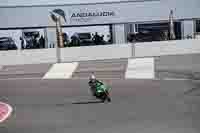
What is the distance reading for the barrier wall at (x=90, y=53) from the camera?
29.8m

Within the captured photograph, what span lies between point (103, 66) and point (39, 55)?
4675 mm

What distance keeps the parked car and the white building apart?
3814mm

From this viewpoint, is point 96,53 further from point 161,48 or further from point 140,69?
point 140,69

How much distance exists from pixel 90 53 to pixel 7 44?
1473cm

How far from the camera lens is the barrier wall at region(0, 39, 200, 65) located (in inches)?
1172

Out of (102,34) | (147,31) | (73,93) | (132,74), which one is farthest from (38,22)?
(73,93)

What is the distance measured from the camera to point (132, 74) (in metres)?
23.6

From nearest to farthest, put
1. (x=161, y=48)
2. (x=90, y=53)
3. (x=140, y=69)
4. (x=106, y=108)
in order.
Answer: (x=106, y=108), (x=140, y=69), (x=90, y=53), (x=161, y=48)

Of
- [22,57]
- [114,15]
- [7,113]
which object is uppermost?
[114,15]

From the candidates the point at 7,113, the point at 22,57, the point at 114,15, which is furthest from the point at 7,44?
the point at 7,113

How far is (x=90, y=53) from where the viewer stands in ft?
98.8

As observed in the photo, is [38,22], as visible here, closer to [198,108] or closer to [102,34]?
[102,34]

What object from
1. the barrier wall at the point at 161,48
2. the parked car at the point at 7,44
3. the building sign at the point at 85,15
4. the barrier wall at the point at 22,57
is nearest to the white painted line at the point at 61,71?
the barrier wall at the point at 22,57

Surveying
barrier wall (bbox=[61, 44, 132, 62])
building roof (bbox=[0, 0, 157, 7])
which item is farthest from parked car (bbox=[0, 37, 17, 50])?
barrier wall (bbox=[61, 44, 132, 62])
